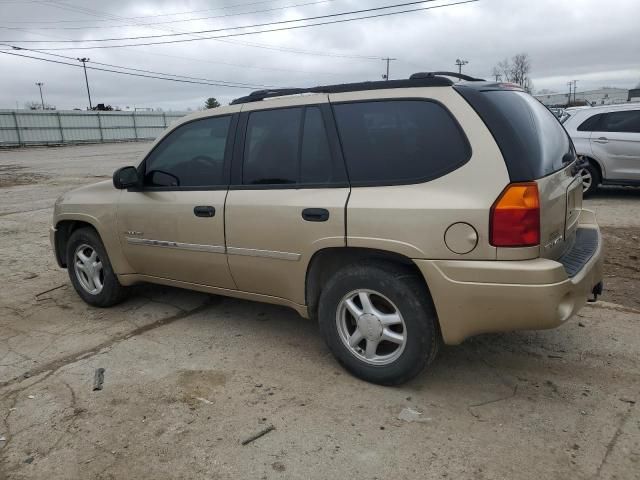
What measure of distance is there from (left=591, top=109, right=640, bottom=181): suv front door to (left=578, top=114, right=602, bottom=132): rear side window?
0.07ft

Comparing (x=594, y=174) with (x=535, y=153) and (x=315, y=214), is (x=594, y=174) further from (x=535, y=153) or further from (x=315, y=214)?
(x=315, y=214)

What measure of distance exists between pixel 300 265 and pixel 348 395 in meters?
0.86

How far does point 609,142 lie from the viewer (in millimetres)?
9141

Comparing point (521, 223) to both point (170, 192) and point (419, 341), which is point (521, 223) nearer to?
point (419, 341)

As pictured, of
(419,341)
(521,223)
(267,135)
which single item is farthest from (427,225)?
(267,135)

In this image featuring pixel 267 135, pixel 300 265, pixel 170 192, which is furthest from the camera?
pixel 170 192

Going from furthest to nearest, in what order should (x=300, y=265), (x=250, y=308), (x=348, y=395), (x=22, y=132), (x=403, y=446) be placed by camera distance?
1. (x=22, y=132)
2. (x=250, y=308)
3. (x=300, y=265)
4. (x=348, y=395)
5. (x=403, y=446)

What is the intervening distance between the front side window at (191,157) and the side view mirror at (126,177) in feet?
0.29

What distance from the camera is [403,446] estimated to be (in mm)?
2686

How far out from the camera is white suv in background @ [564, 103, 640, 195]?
9008 millimetres

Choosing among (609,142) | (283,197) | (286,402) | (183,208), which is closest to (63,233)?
(183,208)

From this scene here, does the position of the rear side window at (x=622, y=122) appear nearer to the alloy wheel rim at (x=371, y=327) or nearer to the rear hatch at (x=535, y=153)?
the rear hatch at (x=535, y=153)

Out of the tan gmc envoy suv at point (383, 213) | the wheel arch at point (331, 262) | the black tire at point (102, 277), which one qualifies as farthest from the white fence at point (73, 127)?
the wheel arch at point (331, 262)

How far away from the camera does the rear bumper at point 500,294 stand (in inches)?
107
